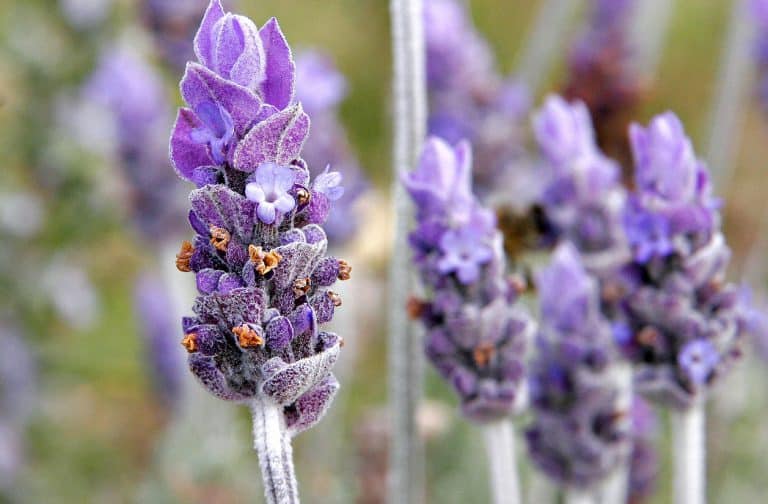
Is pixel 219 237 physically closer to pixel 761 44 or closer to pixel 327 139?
pixel 327 139

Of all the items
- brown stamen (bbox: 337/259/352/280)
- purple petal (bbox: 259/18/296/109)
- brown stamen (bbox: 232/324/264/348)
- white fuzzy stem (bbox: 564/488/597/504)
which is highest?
purple petal (bbox: 259/18/296/109)

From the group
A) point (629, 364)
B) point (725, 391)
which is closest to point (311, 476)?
point (725, 391)

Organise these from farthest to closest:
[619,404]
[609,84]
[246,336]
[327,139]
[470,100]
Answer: [609,84] → [470,100] → [327,139] → [619,404] → [246,336]

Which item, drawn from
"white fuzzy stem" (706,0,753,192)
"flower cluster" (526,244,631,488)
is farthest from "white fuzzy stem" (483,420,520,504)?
"white fuzzy stem" (706,0,753,192)

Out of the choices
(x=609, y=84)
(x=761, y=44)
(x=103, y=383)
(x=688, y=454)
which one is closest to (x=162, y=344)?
(x=103, y=383)

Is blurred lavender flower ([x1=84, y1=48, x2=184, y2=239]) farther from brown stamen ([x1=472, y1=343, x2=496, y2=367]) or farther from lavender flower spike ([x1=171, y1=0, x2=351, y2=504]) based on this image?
lavender flower spike ([x1=171, y1=0, x2=351, y2=504])

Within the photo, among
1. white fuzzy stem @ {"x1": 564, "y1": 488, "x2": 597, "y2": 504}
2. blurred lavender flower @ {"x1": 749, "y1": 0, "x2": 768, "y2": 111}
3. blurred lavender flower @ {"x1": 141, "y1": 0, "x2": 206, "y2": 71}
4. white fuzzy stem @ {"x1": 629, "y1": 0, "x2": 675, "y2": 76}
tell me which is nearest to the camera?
white fuzzy stem @ {"x1": 564, "y1": 488, "x2": 597, "y2": 504}

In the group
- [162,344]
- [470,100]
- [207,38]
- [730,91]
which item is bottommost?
[207,38]
